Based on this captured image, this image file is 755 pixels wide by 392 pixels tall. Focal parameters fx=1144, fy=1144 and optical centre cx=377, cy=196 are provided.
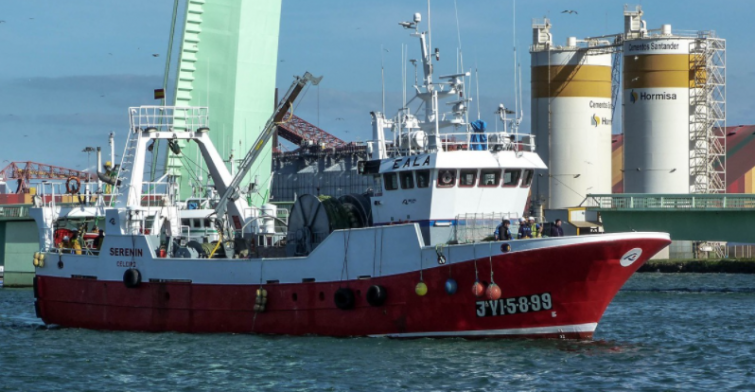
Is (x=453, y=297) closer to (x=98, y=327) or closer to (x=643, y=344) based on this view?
(x=643, y=344)

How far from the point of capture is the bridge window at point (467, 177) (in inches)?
1200

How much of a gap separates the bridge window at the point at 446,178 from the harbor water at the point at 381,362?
4.25 m

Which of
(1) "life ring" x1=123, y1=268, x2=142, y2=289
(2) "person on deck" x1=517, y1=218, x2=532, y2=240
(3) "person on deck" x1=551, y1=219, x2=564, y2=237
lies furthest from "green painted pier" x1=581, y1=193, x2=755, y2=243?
(1) "life ring" x1=123, y1=268, x2=142, y2=289

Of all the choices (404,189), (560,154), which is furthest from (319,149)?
(404,189)

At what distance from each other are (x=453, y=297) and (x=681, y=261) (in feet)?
167

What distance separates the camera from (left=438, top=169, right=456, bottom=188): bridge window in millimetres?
30281

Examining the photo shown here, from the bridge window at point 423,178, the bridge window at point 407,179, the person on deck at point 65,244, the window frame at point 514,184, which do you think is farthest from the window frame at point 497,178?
the person on deck at point 65,244

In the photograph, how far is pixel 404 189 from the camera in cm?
3105

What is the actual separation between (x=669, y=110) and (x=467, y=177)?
50.4 metres

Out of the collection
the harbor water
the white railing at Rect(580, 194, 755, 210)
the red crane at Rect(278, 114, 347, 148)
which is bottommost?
the harbor water

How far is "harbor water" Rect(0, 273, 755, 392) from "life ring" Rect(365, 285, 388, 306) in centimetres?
103

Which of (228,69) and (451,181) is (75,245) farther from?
(228,69)

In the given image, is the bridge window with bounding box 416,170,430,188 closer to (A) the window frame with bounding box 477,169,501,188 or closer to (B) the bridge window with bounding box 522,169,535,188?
(A) the window frame with bounding box 477,169,501,188

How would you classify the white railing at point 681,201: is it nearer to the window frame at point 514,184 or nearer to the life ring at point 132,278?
the window frame at point 514,184
